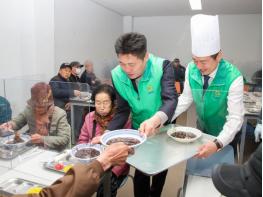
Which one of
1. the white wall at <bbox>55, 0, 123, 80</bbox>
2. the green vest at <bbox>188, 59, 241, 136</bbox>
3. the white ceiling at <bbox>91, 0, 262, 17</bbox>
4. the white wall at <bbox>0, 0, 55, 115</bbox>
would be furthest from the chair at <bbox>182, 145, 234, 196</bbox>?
the white ceiling at <bbox>91, 0, 262, 17</bbox>

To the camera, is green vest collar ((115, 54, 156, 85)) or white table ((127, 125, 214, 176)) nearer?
white table ((127, 125, 214, 176))

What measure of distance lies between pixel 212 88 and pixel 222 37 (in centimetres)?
541

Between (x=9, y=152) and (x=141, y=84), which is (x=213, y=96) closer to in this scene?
(x=141, y=84)

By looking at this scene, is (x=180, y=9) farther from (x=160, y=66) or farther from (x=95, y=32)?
(x=160, y=66)

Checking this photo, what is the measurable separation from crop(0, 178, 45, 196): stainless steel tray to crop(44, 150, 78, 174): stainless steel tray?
0.38 ft

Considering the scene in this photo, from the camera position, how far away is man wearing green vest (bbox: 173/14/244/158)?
1.32 meters

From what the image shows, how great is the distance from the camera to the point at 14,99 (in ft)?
6.67

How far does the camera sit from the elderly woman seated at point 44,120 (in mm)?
1595

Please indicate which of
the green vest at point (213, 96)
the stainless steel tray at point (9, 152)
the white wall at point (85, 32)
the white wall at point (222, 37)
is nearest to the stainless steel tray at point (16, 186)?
the stainless steel tray at point (9, 152)

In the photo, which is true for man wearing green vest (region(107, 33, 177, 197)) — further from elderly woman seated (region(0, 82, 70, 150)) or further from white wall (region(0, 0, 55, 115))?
white wall (region(0, 0, 55, 115))

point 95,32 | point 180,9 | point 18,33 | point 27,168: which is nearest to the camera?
point 27,168

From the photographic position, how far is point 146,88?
4.59 feet

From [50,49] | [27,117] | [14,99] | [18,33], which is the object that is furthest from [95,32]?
[27,117]

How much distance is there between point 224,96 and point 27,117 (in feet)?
3.84
